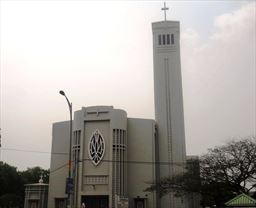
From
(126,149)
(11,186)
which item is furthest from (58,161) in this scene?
(11,186)

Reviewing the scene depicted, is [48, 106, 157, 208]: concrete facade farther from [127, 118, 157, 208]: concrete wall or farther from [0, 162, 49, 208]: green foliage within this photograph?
[0, 162, 49, 208]: green foliage

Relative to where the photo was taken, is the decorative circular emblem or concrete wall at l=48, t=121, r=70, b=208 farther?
concrete wall at l=48, t=121, r=70, b=208

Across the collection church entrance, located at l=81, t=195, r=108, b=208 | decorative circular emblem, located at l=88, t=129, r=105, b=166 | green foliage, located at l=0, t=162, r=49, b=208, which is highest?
decorative circular emblem, located at l=88, t=129, r=105, b=166

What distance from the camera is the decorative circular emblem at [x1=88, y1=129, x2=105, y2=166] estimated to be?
5388cm

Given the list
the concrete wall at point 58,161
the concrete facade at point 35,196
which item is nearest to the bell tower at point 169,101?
the concrete wall at point 58,161

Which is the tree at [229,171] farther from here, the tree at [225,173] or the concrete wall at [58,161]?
the concrete wall at [58,161]

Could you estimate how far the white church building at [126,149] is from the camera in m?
53.2

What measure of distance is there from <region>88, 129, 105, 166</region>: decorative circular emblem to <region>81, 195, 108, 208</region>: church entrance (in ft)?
15.6

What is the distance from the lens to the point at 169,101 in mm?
61812

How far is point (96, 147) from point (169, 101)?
49.7 feet

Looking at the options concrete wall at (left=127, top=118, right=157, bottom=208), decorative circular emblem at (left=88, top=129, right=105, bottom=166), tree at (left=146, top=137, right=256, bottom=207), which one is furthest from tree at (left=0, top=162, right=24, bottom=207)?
tree at (left=146, top=137, right=256, bottom=207)

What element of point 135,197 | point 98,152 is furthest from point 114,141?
point 135,197

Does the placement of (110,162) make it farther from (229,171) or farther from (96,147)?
(229,171)

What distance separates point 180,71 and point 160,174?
691 inches
